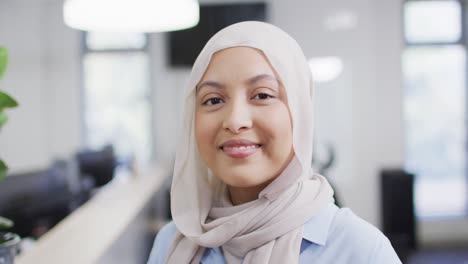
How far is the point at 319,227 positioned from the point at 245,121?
0.77 feet

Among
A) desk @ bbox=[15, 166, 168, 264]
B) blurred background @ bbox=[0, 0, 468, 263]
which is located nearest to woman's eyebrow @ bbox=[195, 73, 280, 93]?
desk @ bbox=[15, 166, 168, 264]

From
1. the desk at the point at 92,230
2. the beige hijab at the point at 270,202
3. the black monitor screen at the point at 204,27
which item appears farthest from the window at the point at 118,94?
the beige hijab at the point at 270,202

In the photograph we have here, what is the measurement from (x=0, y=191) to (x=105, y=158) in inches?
82.4

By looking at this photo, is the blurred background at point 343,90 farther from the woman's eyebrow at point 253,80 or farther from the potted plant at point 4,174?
the woman's eyebrow at point 253,80

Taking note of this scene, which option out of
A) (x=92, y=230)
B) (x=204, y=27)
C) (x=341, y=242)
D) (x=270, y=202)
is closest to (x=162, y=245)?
(x=270, y=202)

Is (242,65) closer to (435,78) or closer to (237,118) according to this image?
(237,118)

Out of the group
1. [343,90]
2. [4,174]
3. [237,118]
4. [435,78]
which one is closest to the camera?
[237,118]

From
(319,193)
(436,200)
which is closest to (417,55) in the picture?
(436,200)

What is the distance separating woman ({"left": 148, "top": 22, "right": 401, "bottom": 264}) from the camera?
98cm

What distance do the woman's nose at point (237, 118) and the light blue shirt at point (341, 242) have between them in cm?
22

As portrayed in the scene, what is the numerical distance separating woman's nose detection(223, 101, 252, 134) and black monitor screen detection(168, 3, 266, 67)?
479cm

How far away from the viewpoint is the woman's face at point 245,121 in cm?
98

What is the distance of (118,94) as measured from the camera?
19.9 feet

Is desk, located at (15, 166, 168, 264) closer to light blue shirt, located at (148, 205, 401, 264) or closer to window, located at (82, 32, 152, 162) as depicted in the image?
light blue shirt, located at (148, 205, 401, 264)
